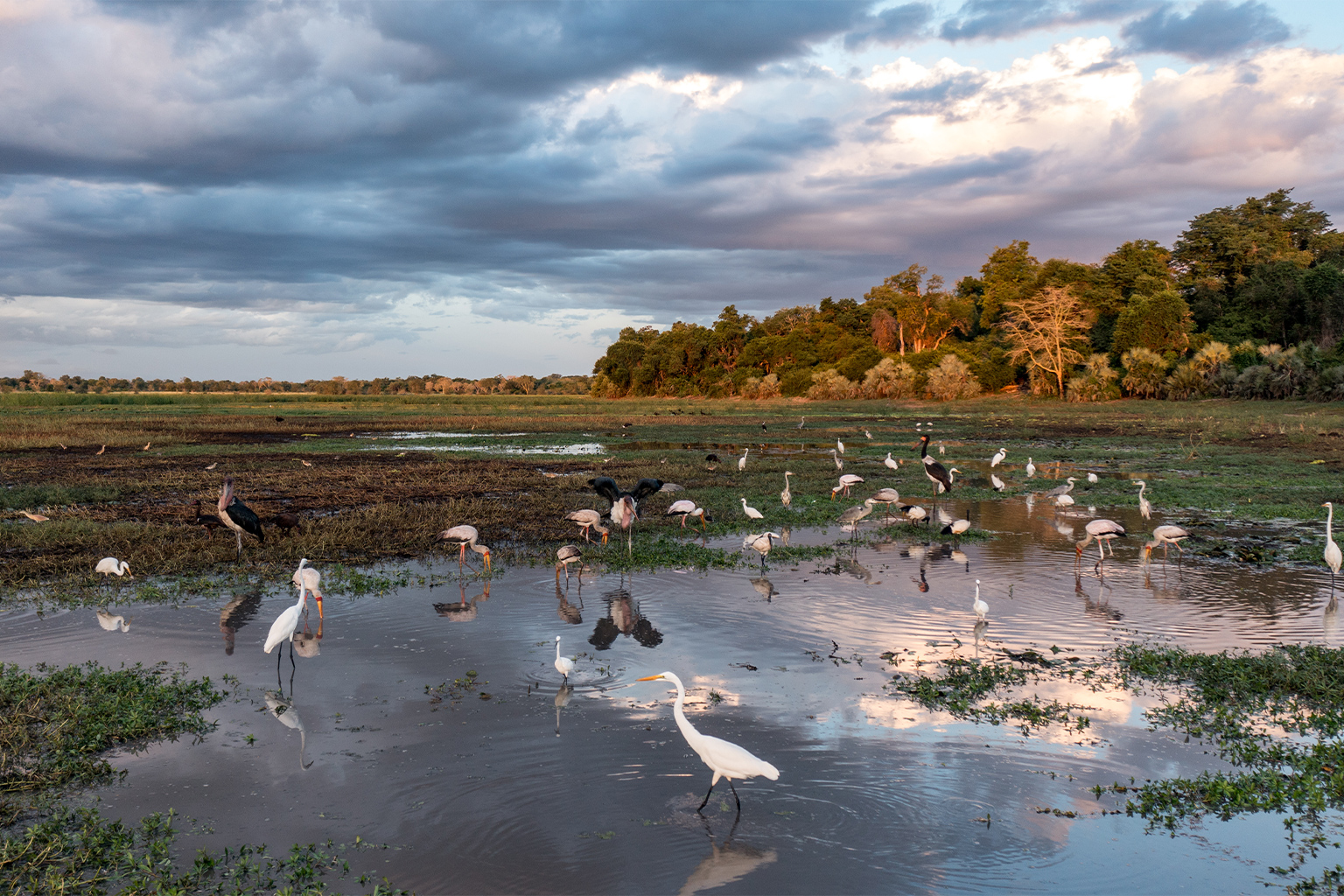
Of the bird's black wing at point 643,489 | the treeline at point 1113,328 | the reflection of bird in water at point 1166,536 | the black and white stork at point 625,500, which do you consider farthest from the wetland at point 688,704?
the treeline at point 1113,328

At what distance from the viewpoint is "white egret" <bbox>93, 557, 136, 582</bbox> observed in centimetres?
1186

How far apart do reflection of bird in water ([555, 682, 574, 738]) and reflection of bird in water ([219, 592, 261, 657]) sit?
404cm

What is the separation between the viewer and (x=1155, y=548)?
14.4m

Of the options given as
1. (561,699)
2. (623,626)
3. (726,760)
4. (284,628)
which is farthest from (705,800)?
(284,628)

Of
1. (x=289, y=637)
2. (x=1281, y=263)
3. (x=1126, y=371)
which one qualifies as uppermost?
(x=1281, y=263)

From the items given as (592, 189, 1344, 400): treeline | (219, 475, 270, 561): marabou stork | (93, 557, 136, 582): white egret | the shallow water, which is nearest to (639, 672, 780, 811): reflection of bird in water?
the shallow water

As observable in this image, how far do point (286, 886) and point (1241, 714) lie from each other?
7.99 m

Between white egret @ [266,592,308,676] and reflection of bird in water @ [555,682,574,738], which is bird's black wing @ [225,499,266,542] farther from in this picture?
reflection of bird in water @ [555,682,574,738]

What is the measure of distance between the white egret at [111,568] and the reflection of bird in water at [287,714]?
5739 mm

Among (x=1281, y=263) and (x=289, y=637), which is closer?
(x=289, y=637)

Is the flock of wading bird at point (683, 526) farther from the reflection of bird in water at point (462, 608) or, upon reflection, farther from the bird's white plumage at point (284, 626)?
the reflection of bird in water at point (462, 608)

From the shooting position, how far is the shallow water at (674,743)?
5.28 metres

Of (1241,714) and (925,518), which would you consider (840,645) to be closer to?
(1241,714)

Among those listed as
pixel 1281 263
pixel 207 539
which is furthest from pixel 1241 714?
pixel 1281 263
